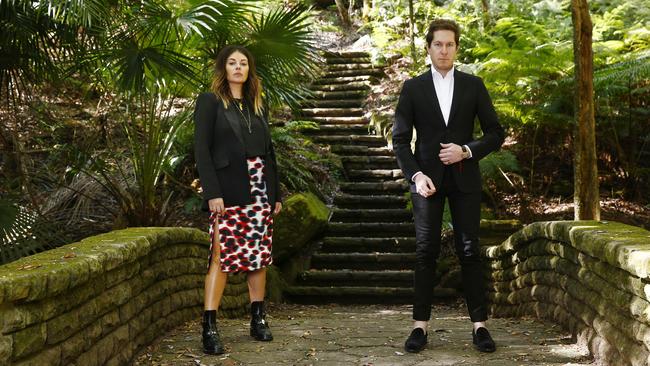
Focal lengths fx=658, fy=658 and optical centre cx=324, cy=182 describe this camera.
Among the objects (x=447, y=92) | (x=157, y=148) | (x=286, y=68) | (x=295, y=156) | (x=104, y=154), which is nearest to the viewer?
(x=447, y=92)

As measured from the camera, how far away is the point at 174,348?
11.8 feet

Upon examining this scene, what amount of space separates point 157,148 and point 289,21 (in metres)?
1.63

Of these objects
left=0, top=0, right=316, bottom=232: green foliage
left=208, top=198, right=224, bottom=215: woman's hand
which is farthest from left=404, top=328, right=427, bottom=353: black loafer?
left=0, top=0, right=316, bottom=232: green foliage

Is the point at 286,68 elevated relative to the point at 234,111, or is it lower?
elevated

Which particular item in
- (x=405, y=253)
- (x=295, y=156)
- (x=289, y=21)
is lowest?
(x=405, y=253)

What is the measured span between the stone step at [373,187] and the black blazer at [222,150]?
5775 millimetres

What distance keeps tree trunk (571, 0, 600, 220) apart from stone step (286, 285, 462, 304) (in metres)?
1.96

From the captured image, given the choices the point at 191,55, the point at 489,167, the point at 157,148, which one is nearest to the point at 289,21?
the point at 191,55

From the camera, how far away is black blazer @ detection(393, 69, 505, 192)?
3.44m

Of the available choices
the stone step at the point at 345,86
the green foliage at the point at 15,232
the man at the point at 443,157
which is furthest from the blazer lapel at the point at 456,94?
the stone step at the point at 345,86

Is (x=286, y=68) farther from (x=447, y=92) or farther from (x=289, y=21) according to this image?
(x=447, y=92)

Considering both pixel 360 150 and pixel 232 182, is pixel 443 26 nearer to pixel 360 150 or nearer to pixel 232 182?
pixel 232 182

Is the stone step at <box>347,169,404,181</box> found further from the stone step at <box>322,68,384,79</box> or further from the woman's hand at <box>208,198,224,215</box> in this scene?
the woman's hand at <box>208,198,224,215</box>

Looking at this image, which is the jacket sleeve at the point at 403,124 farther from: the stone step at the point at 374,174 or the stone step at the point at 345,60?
the stone step at the point at 345,60
